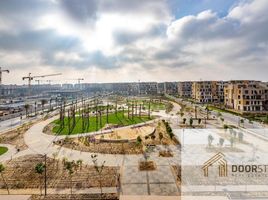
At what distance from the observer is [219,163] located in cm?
2992

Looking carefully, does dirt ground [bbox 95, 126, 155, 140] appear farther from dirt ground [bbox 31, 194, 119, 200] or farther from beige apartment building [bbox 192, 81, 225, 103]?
beige apartment building [bbox 192, 81, 225, 103]

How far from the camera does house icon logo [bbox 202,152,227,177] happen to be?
88.6 ft

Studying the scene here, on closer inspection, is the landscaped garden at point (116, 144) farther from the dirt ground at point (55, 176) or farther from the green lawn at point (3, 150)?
the green lawn at point (3, 150)

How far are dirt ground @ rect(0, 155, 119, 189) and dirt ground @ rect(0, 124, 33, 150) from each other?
29.1ft

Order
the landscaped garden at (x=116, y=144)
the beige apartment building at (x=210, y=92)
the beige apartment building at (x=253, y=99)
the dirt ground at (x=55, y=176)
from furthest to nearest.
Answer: the beige apartment building at (x=210, y=92) < the beige apartment building at (x=253, y=99) < the landscaped garden at (x=116, y=144) < the dirt ground at (x=55, y=176)

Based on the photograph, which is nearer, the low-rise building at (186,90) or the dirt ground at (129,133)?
the dirt ground at (129,133)

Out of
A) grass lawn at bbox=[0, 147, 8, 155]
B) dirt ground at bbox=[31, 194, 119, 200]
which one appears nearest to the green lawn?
grass lawn at bbox=[0, 147, 8, 155]

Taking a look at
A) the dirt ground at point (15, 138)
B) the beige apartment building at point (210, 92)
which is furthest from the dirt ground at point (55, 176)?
the beige apartment building at point (210, 92)

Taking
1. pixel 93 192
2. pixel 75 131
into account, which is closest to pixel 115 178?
pixel 93 192

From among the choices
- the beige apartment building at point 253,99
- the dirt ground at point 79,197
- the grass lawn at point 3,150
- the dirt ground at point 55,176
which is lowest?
the dirt ground at point 79,197

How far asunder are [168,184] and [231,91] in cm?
6452

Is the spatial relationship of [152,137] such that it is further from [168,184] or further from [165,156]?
[168,184]

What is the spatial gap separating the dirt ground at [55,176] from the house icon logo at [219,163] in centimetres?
1019

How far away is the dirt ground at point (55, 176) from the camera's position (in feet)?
82.7
